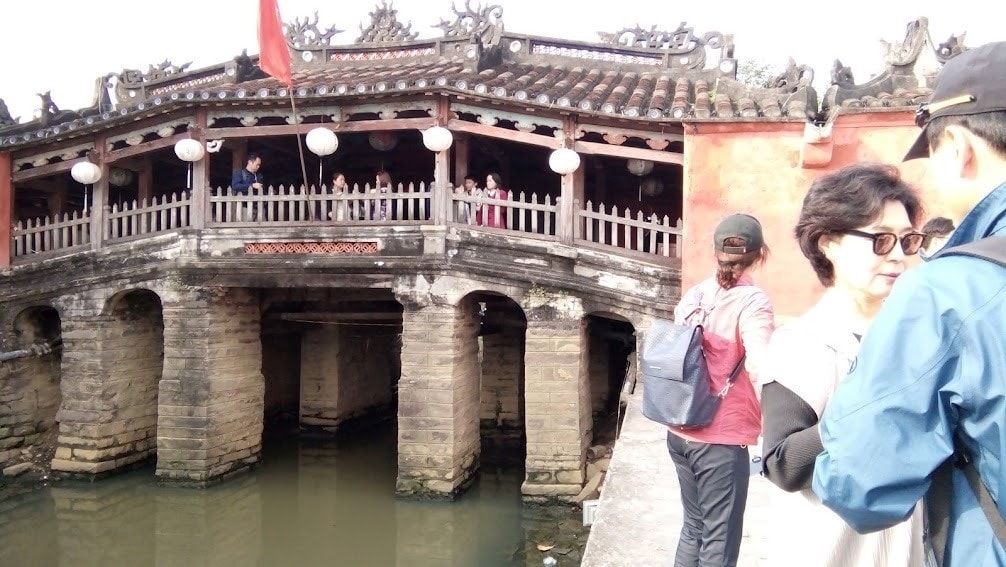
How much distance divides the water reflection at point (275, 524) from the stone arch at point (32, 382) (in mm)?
1387

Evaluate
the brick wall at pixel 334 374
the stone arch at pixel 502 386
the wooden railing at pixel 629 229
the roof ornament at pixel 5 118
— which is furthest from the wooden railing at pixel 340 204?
the roof ornament at pixel 5 118

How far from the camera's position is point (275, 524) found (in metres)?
8.80

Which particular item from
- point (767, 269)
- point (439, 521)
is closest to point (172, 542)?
point (439, 521)

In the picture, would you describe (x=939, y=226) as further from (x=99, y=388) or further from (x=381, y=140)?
(x=99, y=388)

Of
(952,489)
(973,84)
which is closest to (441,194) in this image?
(973,84)

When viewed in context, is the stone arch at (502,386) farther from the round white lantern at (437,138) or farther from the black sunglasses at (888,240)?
the black sunglasses at (888,240)

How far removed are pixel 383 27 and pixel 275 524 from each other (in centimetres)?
850

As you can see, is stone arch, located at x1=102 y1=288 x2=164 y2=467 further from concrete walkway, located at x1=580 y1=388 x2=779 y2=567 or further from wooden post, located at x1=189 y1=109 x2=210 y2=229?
concrete walkway, located at x1=580 y1=388 x2=779 y2=567

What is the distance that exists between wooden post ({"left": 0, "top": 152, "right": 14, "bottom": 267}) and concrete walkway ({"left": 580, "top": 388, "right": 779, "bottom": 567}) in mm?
10454

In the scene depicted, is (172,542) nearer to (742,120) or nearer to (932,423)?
(742,120)

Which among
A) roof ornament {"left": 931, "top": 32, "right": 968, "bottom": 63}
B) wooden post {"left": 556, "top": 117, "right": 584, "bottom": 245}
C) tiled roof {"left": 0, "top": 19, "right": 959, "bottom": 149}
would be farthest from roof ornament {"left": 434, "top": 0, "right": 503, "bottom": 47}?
roof ornament {"left": 931, "top": 32, "right": 968, "bottom": 63}

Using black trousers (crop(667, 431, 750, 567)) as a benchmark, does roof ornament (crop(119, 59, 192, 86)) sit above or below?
above

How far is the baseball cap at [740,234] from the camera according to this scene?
101 inches

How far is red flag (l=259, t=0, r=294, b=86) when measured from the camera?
8562mm
